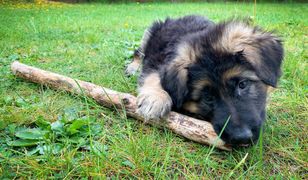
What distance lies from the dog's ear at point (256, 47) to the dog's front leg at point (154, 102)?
0.64 meters

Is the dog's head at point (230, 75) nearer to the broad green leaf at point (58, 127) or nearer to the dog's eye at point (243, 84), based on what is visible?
the dog's eye at point (243, 84)

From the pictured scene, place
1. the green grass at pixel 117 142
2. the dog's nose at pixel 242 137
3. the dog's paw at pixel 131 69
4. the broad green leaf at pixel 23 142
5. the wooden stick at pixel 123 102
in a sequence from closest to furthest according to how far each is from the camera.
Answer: the green grass at pixel 117 142, the dog's nose at pixel 242 137, the broad green leaf at pixel 23 142, the wooden stick at pixel 123 102, the dog's paw at pixel 131 69

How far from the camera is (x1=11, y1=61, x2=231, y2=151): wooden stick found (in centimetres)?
238

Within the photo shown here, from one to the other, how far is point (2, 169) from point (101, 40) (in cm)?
486

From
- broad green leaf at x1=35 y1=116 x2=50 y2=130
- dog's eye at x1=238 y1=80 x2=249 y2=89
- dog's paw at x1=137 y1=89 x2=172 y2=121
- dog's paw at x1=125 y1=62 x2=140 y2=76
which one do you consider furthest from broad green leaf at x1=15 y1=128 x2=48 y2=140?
dog's paw at x1=125 y1=62 x2=140 y2=76

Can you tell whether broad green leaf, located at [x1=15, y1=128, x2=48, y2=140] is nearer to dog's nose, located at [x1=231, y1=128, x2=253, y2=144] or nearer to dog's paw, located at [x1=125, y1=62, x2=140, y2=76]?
dog's nose, located at [x1=231, y1=128, x2=253, y2=144]

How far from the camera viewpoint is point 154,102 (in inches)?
110

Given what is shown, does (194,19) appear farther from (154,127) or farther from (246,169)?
(246,169)

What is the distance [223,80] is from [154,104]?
2.03 ft

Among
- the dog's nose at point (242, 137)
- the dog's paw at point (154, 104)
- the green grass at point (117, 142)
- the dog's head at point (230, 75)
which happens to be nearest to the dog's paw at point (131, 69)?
the green grass at point (117, 142)

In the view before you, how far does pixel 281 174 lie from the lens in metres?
2.03

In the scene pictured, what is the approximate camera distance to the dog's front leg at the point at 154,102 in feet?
8.82

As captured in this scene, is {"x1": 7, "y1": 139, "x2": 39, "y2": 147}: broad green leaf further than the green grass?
Yes

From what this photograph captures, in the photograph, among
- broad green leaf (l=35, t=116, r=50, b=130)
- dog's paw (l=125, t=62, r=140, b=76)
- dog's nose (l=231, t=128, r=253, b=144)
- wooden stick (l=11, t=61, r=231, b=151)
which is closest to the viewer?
dog's nose (l=231, t=128, r=253, b=144)
